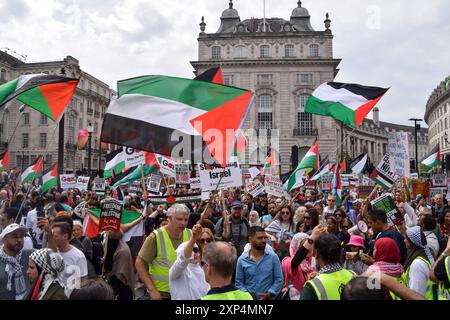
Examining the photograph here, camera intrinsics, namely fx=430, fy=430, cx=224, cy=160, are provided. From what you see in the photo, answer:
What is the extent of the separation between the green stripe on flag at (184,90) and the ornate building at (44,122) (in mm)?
47910

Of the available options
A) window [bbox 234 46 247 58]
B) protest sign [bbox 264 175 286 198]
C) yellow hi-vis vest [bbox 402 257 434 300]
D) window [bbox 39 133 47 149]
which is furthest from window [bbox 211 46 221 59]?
yellow hi-vis vest [bbox 402 257 434 300]

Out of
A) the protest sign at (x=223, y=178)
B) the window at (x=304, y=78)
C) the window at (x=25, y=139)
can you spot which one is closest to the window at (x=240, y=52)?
the window at (x=304, y=78)

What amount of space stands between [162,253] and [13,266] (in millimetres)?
1628

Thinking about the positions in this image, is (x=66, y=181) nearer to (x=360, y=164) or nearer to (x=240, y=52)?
(x=360, y=164)

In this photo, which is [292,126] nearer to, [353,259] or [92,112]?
[92,112]

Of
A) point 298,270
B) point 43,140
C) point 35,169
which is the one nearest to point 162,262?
point 298,270

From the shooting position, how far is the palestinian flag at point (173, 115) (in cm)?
603

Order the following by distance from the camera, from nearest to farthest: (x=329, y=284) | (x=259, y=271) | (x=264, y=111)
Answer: (x=329, y=284)
(x=259, y=271)
(x=264, y=111)

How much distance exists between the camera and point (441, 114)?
72125mm

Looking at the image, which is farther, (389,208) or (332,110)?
(332,110)

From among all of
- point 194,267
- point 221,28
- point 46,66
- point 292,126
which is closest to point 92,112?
point 46,66

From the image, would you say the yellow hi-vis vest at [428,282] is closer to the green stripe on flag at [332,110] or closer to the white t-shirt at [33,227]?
the green stripe on flag at [332,110]

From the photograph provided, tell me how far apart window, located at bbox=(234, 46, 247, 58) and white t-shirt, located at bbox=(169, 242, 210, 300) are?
54672 millimetres

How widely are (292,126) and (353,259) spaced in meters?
51.2
